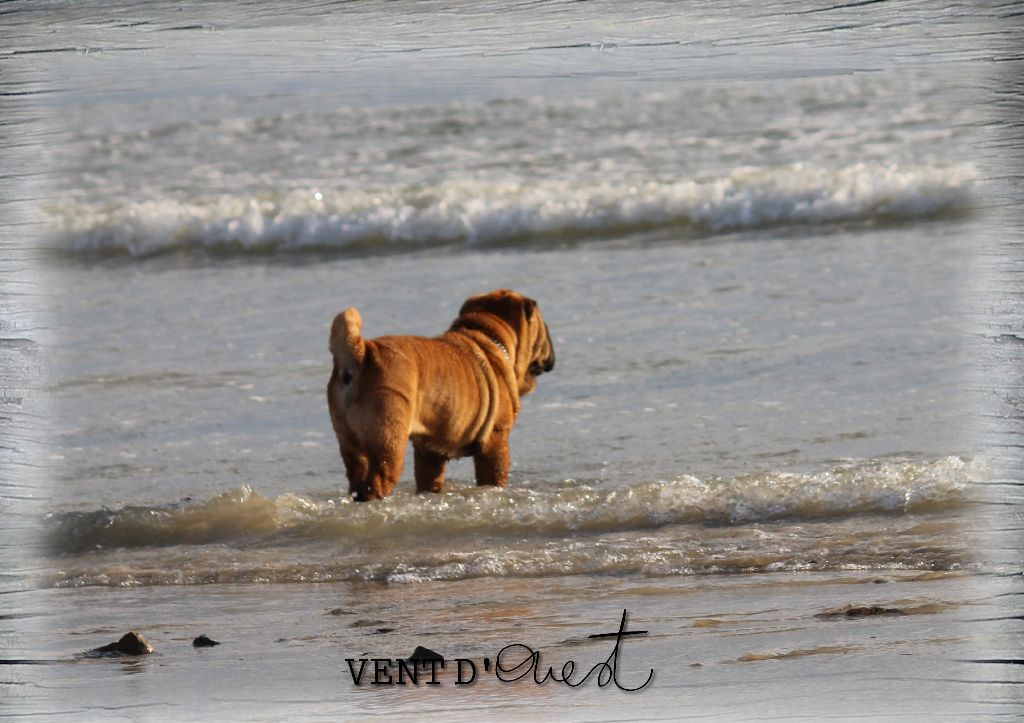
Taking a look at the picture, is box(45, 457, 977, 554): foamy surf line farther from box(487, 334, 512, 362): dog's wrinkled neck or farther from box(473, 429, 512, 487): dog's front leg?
box(487, 334, 512, 362): dog's wrinkled neck

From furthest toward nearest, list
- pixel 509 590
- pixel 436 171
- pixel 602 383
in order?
1. pixel 436 171
2. pixel 602 383
3. pixel 509 590

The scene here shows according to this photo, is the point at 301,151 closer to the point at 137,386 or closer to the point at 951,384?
the point at 137,386

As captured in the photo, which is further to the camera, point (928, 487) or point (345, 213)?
point (345, 213)

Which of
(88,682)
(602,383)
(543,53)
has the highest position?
(543,53)

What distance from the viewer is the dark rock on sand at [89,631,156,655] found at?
3.21 metres

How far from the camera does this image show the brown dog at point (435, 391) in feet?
15.7

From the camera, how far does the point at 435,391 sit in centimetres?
508

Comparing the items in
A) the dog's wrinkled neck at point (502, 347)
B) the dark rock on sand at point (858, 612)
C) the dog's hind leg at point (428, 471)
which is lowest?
the dog's hind leg at point (428, 471)

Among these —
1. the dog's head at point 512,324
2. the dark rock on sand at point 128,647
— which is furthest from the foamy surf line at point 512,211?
the dark rock on sand at point 128,647

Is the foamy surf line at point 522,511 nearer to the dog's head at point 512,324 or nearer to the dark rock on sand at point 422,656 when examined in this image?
the dog's head at point 512,324

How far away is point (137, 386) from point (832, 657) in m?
5.29

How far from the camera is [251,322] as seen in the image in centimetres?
855

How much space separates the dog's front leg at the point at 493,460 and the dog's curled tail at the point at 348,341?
2.78 ft

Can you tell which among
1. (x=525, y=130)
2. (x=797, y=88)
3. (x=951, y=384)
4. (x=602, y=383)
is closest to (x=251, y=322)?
(x=602, y=383)
